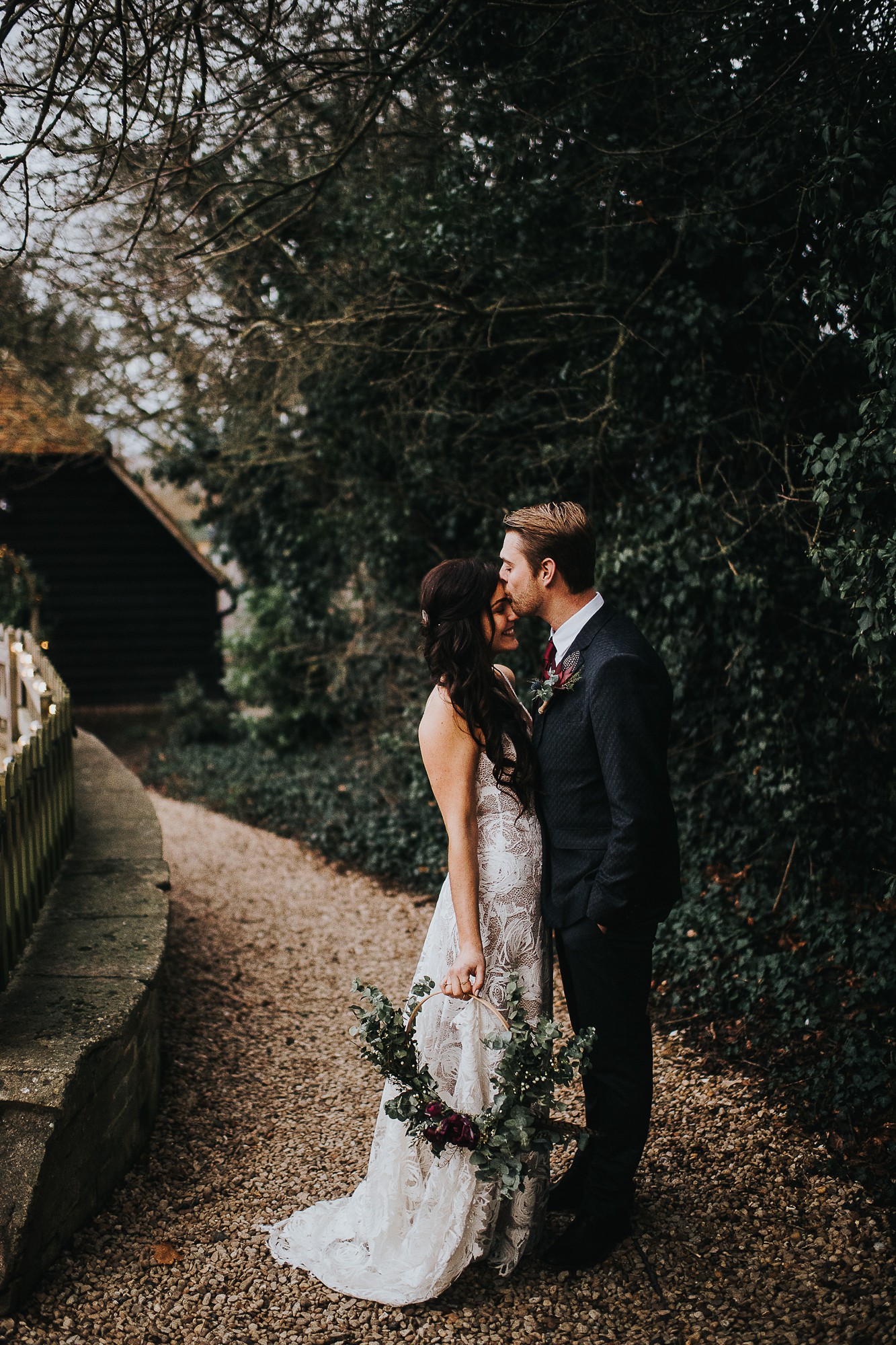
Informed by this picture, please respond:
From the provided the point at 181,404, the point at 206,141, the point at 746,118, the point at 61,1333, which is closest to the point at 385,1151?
the point at 61,1333

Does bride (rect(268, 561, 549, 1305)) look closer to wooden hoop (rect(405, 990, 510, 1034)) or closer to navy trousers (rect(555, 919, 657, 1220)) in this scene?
wooden hoop (rect(405, 990, 510, 1034))

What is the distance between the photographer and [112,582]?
47.0ft

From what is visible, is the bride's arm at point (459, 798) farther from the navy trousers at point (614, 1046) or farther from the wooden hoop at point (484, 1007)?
the navy trousers at point (614, 1046)

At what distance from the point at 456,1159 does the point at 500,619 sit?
1539mm

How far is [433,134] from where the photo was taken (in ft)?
17.1

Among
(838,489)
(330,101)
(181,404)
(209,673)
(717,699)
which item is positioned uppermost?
(330,101)

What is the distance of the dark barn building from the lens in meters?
13.9

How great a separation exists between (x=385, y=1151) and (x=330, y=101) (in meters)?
6.34

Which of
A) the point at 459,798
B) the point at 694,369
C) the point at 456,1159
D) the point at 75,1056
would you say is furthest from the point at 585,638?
the point at 694,369

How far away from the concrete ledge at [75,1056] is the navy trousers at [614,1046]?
1.54 metres

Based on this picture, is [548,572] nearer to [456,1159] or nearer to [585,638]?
[585,638]

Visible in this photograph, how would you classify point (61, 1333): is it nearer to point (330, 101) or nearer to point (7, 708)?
point (7, 708)

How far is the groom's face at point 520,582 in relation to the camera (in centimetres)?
266

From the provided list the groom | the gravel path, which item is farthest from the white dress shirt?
the gravel path
